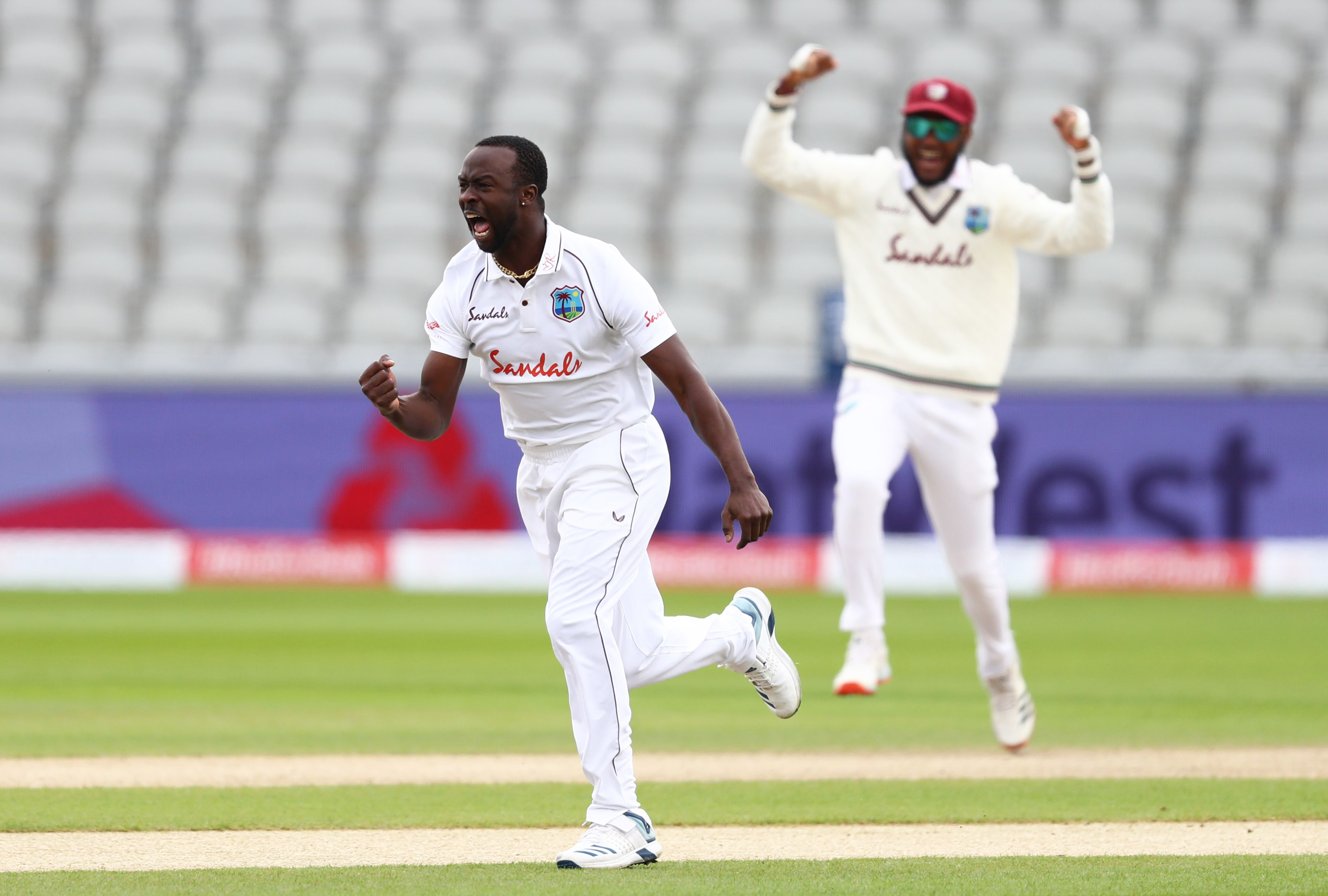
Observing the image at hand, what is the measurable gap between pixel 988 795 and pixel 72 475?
35.6 ft

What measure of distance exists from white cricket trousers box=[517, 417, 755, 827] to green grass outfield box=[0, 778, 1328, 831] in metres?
0.70

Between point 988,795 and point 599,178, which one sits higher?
point 599,178

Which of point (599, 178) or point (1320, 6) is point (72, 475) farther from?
point (1320, 6)

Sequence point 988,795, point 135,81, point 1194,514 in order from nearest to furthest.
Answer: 1. point 988,795
2. point 1194,514
3. point 135,81

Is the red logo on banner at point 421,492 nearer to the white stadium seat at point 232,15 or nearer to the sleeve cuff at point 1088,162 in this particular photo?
the white stadium seat at point 232,15

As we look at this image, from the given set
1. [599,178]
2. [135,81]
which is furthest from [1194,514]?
[135,81]

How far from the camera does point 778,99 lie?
23.4 ft

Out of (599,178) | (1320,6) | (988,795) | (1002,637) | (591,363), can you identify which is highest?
(1320,6)

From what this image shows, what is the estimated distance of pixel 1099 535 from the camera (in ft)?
49.4

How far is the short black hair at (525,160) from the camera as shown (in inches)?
190

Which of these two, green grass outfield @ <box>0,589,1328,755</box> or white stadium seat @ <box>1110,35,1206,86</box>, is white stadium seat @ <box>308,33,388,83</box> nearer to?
green grass outfield @ <box>0,589,1328,755</box>

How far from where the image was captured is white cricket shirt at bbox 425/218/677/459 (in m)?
4.89

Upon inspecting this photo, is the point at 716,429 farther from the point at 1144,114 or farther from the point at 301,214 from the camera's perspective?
the point at 1144,114

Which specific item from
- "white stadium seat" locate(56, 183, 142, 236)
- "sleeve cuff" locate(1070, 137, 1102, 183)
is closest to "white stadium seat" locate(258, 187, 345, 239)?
"white stadium seat" locate(56, 183, 142, 236)
